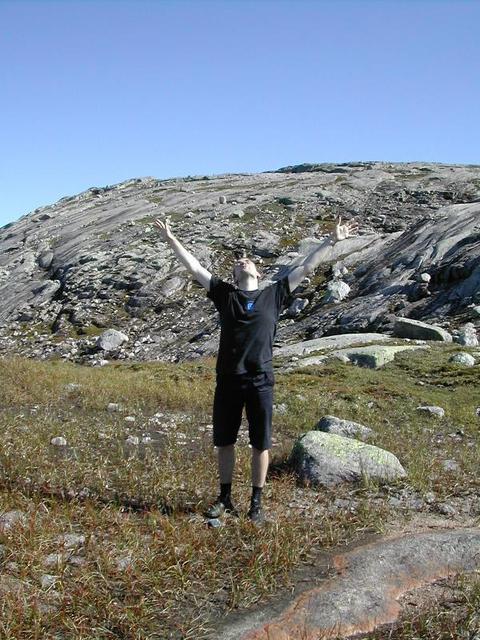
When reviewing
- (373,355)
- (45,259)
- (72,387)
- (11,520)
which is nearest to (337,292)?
(373,355)

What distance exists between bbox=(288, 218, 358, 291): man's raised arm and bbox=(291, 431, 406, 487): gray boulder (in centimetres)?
262

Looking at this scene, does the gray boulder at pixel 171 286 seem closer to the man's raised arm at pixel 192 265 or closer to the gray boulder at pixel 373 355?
the gray boulder at pixel 373 355

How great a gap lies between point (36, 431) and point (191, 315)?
122 feet

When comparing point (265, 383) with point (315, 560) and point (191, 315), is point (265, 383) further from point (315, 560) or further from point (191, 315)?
point (191, 315)

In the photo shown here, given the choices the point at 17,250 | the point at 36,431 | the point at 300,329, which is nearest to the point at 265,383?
the point at 36,431

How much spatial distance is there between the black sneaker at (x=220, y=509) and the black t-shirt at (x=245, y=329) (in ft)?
5.12

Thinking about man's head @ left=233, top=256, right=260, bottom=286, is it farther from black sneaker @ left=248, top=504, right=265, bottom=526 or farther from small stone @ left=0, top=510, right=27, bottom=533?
small stone @ left=0, top=510, right=27, bottom=533

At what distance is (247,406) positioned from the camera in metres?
7.05

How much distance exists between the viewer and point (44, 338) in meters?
47.8

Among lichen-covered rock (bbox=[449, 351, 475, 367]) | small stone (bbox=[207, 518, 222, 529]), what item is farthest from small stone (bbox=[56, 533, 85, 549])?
lichen-covered rock (bbox=[449, 351, 475, 367])

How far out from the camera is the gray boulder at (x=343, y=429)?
1084 centimetres

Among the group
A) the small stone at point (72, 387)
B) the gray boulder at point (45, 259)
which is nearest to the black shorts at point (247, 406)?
the small stone at point (72, 387)

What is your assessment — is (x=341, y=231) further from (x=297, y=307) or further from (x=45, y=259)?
(x=45, y=259)

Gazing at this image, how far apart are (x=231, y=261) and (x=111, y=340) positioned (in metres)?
16.8
